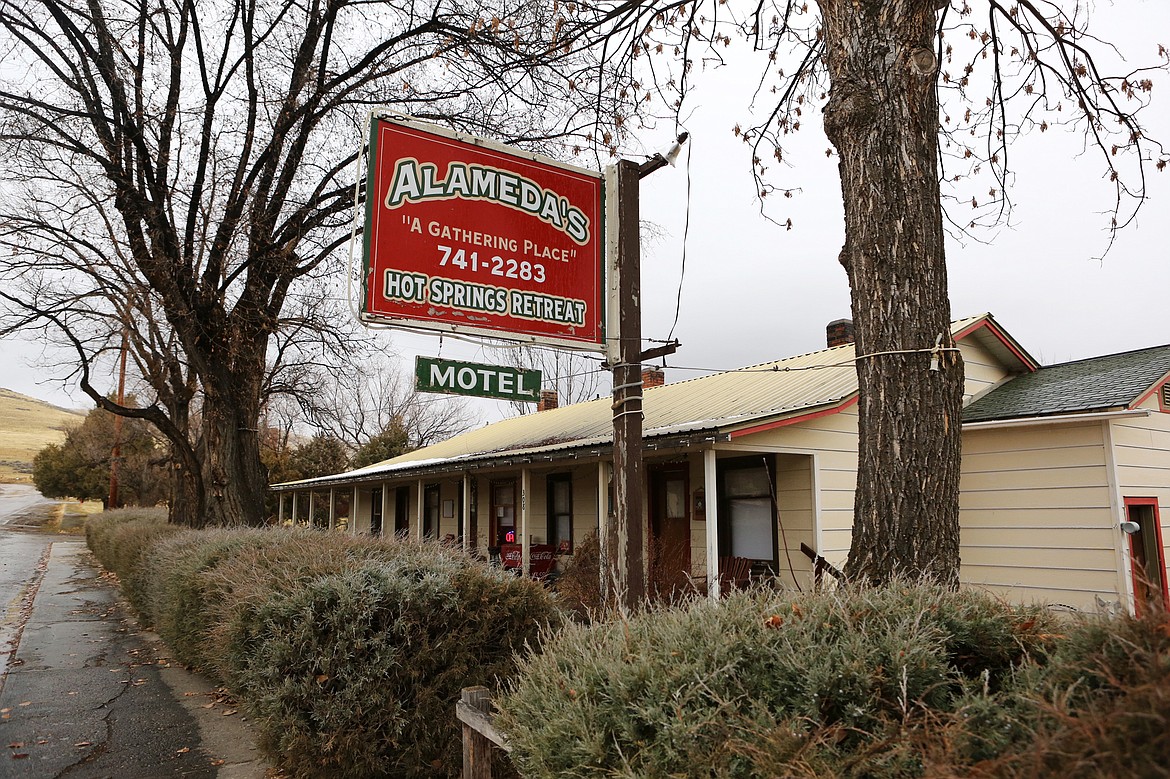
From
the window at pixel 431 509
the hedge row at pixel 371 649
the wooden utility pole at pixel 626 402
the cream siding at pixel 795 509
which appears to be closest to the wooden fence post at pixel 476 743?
the hedge row at pixel 371 649

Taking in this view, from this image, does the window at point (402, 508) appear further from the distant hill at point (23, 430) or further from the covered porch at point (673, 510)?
the distant hill at point (23, 430)

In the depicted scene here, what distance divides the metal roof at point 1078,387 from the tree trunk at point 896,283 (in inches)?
249

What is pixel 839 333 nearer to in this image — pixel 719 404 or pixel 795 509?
pixel 719 404

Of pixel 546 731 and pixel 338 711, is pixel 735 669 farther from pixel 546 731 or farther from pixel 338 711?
pixel 338 711

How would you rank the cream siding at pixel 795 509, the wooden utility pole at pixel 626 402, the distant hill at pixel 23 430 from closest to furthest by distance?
the wooden utility pole at pixel 626 402
the cream siding at pixel 795 509
the distant hill at pixel 23 430

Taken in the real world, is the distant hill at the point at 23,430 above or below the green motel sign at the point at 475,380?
above

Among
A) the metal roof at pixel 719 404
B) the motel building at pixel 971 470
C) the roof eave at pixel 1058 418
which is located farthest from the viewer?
the metal roof at pixel 719 404

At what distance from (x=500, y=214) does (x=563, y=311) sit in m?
0.92

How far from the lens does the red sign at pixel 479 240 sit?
18.4ft

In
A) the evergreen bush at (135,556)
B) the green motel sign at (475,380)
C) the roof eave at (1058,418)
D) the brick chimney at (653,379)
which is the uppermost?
the brick chimney at (653,379)

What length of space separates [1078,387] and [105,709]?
40.7 feet

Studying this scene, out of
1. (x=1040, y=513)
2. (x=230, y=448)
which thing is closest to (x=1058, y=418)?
(x=1040, y=513)

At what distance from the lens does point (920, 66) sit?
4.68 m

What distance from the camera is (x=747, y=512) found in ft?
38.5
